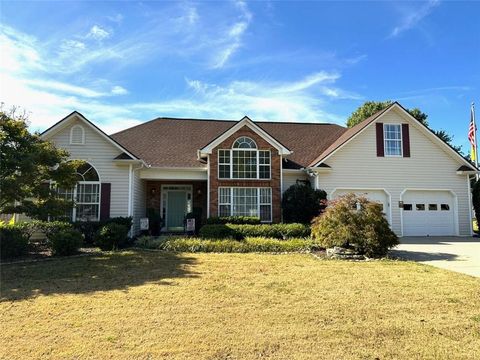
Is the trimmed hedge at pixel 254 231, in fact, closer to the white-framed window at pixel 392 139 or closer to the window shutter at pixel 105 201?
the window shutter at pixel 105 201

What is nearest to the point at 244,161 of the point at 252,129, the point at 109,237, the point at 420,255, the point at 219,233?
the point at 252,129

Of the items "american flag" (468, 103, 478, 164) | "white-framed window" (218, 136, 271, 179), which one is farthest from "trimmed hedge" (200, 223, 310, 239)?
"american flag" (468, 103, 478, 164)

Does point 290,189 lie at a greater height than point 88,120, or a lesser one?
lesser

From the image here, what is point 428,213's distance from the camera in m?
20.1

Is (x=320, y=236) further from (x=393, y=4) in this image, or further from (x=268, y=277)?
(x=393, y=4)

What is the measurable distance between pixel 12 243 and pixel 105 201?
18.0 feet

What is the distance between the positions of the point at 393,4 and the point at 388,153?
942 centimetres

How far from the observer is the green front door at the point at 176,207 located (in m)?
21.2

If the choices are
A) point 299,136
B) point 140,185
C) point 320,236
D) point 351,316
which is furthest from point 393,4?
point 140,185

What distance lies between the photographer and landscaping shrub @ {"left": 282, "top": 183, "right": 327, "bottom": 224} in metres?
17.9

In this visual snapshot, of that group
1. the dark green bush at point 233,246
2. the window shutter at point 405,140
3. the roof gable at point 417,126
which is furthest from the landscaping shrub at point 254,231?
the window shutter at point 405,140

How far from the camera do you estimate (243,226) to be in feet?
51.7

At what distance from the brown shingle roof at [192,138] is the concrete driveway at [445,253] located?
7.25 meters

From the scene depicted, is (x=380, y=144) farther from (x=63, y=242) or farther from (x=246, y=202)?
(x=63, y=242)
